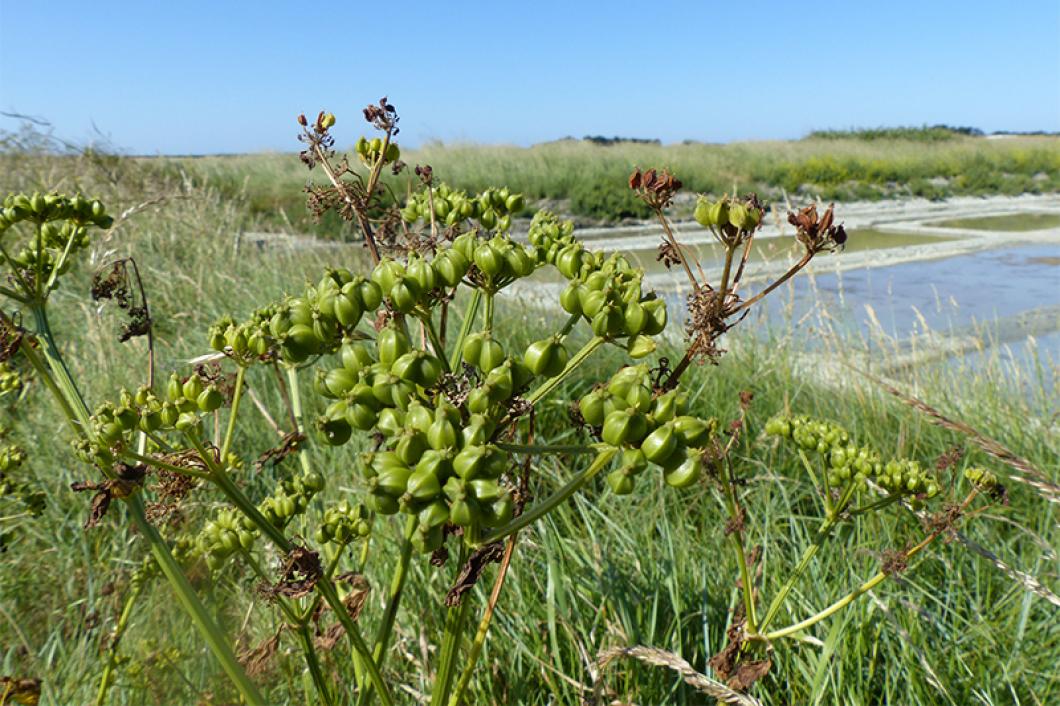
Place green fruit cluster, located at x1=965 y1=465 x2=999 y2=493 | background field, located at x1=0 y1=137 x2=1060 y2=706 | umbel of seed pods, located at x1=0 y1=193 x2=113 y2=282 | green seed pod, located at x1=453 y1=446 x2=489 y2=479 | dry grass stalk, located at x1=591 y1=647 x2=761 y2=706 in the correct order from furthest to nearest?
background field, located at x1=0 y1=137 x2=1060 y2=706 < green fruit cluster, located at x1=965 y1=465 x2=999 y2=493 < umbel of seed pods, located at x1=0 y1=193 x2=113 y2=282 < dry grass stalk, located at x1=591 y1=647 x2=761 y2=706 < green seed pod, located at x1=453 y1=446 x2=489 y2=479

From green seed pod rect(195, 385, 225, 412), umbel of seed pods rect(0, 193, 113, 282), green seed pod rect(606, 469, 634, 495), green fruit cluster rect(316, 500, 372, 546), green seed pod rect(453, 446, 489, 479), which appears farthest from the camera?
umbel of seed pods rect(0, 193, 113, 282)

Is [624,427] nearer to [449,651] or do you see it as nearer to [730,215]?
[449,651]

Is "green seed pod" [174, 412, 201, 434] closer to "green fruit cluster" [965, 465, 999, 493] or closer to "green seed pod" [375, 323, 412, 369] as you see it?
"green seed pod" [375, 323, 412, 369]

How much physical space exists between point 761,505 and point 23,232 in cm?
750

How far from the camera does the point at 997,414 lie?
14.1ft

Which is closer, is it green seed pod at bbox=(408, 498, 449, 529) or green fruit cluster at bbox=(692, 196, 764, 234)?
green seed pod at bbox=(408, 498, 449, 529)

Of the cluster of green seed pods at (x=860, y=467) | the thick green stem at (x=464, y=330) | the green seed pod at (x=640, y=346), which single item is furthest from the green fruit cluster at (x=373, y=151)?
the cluster of green seed pods at (x=860, y=467)

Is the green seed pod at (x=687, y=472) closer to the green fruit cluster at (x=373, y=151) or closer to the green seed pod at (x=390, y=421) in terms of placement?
the green seed pod at (x=390, y=421)

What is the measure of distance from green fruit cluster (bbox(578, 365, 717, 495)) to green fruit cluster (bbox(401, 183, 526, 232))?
68 cm

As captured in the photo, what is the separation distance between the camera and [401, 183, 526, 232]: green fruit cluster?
1.56 metres

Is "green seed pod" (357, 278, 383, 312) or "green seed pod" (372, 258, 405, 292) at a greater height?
"green seed pod" (372, 258, 405, 292)

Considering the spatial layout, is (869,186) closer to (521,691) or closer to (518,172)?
(518,172)

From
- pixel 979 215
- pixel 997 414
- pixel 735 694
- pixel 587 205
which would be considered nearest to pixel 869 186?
pixel 979 215

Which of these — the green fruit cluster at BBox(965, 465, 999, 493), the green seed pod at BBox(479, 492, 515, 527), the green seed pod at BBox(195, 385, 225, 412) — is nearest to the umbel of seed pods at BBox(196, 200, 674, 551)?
the green seed pod at BBox(479, 492, 515, 527)
